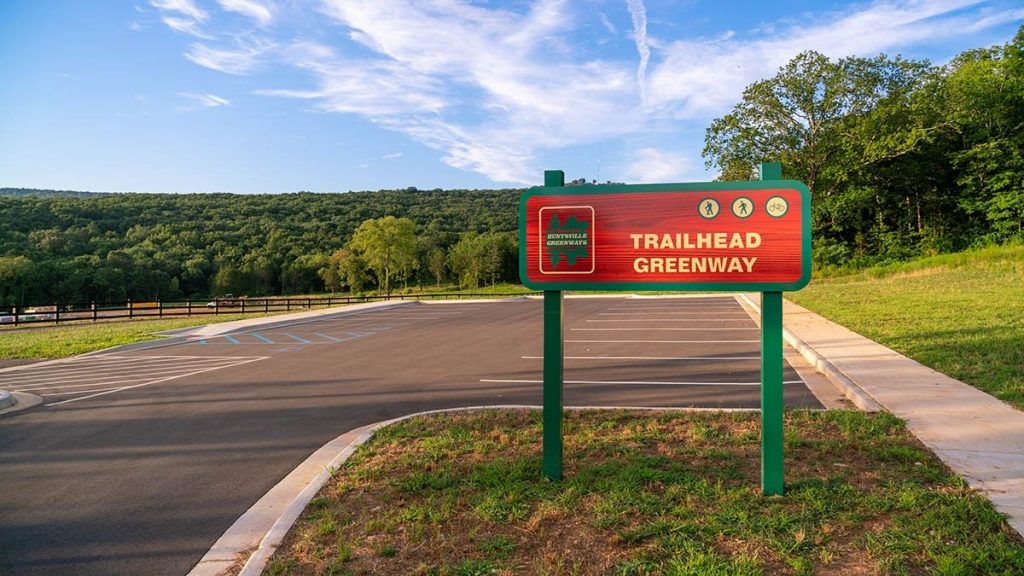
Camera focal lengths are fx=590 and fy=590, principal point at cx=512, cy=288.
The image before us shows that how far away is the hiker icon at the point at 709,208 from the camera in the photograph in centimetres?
411

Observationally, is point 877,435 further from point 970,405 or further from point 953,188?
point 953,188

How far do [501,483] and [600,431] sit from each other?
60.5 inches

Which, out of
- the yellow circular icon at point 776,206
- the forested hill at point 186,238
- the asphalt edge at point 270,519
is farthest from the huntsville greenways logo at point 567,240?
the forested hill at point 186,238

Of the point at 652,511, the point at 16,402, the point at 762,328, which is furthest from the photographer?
the point at 16,402

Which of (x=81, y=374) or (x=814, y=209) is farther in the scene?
(x=814, y=209)

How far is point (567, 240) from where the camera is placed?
4.35 metres

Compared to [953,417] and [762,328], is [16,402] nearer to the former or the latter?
[762,328]

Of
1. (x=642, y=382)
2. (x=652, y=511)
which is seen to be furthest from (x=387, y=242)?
(x=652, y=511)

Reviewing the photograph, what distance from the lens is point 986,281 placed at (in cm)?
2048

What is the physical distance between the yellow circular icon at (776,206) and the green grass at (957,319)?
152 inches

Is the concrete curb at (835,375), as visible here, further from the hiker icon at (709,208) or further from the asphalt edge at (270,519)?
the asphalt edge at (270,519)

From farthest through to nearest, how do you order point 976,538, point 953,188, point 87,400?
1. point 953,188
2. point 87,400
3. point 976,538

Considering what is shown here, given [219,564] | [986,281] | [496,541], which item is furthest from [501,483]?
[986,281]

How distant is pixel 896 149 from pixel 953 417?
3764 centimetres
